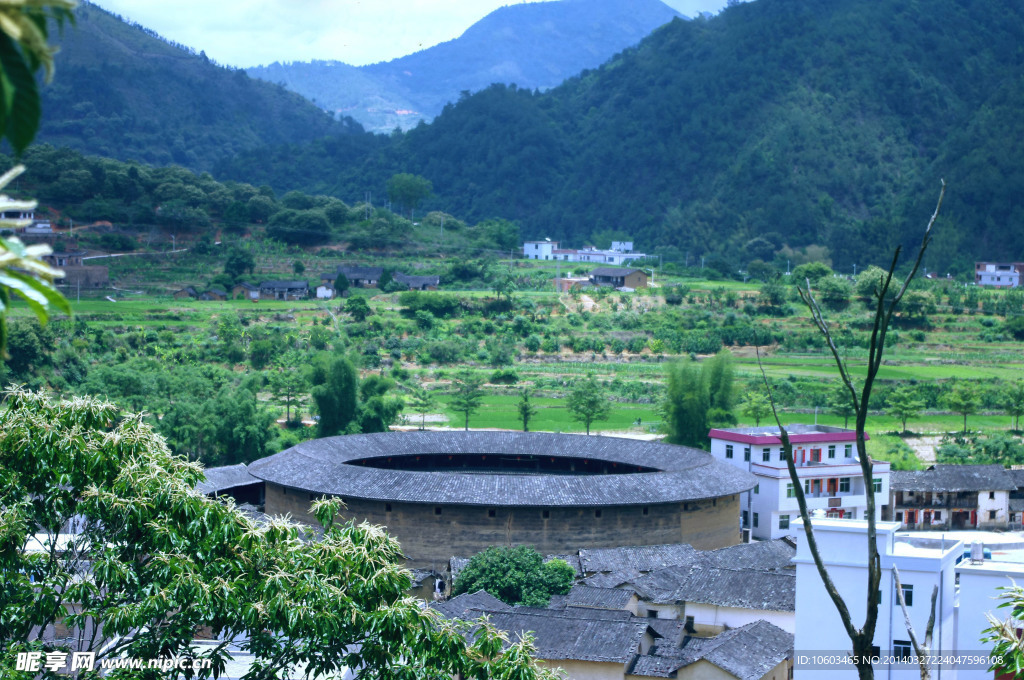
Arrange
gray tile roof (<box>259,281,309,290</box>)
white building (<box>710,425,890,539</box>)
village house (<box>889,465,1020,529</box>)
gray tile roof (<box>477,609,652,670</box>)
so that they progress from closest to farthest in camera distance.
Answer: gray tile roof (<box>477,609,652,670</box>) < white building (<box>710,425,890,539</box>) < village house (<box>889,465,1020,529</box>) < gray tile roof (<box>259,281,309,290</box>)

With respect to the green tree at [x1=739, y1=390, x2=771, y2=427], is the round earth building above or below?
below

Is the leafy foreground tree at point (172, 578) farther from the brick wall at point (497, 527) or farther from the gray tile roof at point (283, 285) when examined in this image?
the gray tile roof at point (283, 285)

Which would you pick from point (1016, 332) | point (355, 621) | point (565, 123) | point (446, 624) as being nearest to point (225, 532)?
point (355, 621)

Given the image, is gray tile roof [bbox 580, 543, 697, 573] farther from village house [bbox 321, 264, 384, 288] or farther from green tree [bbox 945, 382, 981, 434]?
village house [bbox 321, 264, 384, 288]

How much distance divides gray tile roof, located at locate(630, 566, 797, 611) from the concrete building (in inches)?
1939

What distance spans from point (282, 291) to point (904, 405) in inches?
1078

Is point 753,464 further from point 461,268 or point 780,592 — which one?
point 461,268

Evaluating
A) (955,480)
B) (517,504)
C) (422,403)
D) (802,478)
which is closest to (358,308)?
(422,403)

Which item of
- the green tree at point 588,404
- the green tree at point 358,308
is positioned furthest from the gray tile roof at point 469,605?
the green tree at point 358,308

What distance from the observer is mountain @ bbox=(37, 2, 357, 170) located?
90875mm

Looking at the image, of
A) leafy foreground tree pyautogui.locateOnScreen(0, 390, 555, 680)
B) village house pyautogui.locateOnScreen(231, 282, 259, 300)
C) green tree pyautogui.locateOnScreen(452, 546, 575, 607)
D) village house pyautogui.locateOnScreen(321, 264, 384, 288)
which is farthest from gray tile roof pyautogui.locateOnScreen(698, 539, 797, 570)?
village house pyautogui.locateOnScreen(321, 264, 384, 288)

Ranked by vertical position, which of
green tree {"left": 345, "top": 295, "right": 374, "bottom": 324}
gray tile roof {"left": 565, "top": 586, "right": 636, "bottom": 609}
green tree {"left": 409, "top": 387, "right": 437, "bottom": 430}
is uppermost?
green tree {"left": 345, "top": 295, "right": 374, "bottom": 324}

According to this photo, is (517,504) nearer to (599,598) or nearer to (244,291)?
(599,598)

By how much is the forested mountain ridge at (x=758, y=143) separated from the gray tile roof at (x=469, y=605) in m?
57.1
